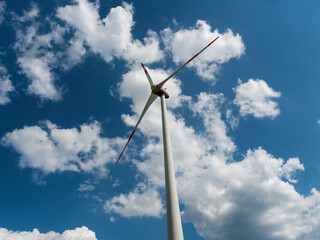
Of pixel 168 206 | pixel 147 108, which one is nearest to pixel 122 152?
pixel 147 108

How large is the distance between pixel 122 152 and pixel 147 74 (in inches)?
780

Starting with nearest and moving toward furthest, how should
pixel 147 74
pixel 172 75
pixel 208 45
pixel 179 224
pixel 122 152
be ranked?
pixel 179 224
pixel 208 45
pixel 172 75
pixel 122 152
pixel 147 74

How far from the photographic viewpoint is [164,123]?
114 ft

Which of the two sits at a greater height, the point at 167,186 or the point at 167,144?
the point at 167,144

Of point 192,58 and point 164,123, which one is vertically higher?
point 192,58

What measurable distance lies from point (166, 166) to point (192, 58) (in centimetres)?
2519

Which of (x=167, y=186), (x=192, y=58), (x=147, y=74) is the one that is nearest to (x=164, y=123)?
(x=167, y=186)

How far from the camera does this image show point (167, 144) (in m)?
31.4

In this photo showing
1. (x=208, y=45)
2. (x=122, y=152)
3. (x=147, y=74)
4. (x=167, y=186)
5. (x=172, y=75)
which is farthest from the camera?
(x=147, y=74)

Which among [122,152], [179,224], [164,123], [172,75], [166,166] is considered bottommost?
[179,224]

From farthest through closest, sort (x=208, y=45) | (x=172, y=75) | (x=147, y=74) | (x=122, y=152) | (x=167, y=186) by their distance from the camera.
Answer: (x=147, y=74) < (x=122, y=152) < (x=172, y=75) < (x=208, y=45) < (x=167, y=186)

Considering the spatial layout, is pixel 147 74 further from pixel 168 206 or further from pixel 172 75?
pixel 168 206

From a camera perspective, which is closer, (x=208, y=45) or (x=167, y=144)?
(x=167, y=144)

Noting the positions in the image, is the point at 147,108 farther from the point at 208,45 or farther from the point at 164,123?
the point at 208,45
